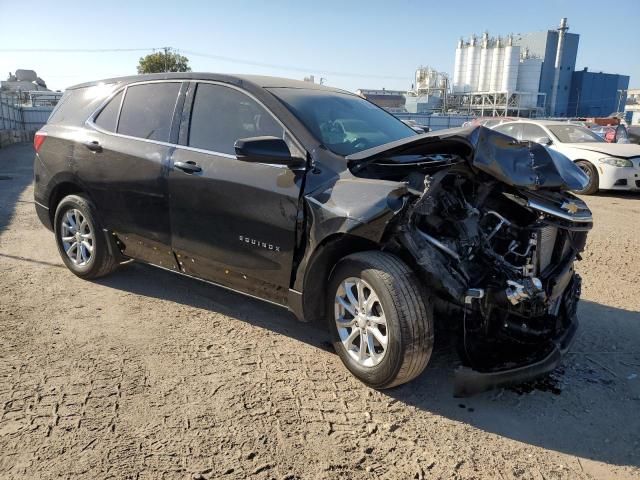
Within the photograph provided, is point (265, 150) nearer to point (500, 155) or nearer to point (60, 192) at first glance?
point (500, 155)

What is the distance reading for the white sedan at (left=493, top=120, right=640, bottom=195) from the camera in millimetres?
10281

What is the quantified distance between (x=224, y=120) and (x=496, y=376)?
2607 millimetres

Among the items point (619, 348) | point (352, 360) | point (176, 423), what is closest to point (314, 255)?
point (352, 360)

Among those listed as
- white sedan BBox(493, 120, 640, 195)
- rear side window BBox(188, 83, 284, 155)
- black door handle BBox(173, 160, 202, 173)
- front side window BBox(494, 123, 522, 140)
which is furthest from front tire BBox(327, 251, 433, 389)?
front side window BBox(494, 123, 522, 140)

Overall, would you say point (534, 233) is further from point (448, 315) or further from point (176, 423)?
point (176, 423)

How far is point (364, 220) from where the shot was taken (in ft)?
10.2

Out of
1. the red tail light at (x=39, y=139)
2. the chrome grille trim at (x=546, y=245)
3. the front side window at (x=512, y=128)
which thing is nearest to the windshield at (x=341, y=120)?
the chrome grille trim at (x=546, y=245)

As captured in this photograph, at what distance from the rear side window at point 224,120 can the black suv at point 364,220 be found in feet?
0.04

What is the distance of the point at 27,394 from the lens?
10.3ft

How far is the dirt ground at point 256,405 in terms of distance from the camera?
2.60 meters

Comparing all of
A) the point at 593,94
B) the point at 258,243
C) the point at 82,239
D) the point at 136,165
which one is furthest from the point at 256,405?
the point at 593,94

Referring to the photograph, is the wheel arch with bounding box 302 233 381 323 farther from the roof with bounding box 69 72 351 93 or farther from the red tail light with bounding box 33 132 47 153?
the red tail light with bounding box 33 132 47 153

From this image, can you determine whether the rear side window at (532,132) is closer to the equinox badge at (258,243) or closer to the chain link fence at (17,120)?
the equinox badge at (258,243)

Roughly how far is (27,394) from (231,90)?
2.48 m
